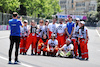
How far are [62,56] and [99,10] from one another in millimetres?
81562

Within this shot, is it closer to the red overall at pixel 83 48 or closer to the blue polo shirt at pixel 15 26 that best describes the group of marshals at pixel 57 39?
the red overall at pixel 83 48

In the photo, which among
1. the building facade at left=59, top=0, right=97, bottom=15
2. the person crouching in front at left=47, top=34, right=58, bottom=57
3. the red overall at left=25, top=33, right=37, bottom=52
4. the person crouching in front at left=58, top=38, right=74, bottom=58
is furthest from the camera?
the building facade at left=59, top=0, right=97, bottom=15

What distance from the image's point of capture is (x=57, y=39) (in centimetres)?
1353

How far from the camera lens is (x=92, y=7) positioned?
136500 millimetres

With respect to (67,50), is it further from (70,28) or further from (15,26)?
(15,26)

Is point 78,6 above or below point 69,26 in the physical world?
above

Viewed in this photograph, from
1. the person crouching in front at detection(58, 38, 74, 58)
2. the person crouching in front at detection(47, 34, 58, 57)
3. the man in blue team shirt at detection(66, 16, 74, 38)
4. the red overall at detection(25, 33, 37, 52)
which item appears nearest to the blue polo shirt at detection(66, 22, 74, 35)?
the man in blue team shirt at detection(66, 16, 74, 38)

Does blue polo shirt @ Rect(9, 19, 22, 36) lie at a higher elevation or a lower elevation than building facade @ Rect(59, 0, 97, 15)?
lower

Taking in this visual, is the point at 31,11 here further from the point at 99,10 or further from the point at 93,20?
the point at 93,20

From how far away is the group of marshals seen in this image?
12.1 meters

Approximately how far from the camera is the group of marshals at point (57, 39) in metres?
12.1

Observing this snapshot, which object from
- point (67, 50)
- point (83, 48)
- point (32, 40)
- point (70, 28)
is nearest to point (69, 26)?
point (70, 28)

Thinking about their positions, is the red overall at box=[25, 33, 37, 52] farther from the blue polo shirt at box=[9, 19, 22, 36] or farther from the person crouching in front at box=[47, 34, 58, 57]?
the blue polo shirt at box=[9, 19, 22, 36]

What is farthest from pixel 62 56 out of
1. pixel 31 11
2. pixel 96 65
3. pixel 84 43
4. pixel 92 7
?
pixel 92 7
